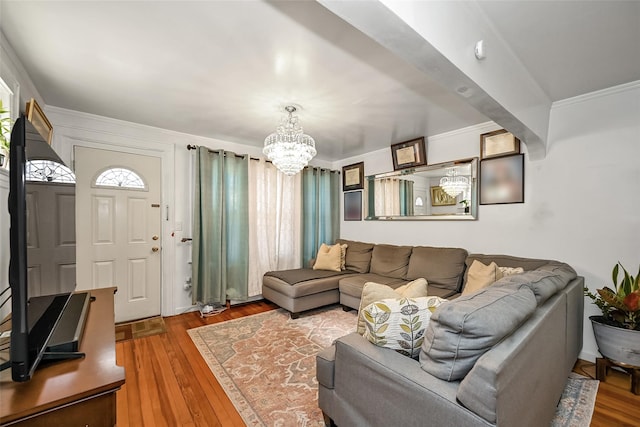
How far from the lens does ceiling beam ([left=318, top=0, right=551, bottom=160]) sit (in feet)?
3.43

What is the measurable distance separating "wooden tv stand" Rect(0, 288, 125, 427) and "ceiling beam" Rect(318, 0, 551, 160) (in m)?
1.54

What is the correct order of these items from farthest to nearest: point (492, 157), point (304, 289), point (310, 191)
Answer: point (310, 191) < point (304, 289) < point (492, 157)

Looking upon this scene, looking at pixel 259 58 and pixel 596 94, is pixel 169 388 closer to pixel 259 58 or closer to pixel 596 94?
pixel 259 58

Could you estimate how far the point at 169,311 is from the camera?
342 cm

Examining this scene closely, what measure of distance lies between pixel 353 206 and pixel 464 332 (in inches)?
146

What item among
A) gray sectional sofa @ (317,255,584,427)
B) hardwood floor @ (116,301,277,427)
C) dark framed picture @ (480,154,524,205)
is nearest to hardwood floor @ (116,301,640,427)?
hardwood floor @ (116,301,277,427)

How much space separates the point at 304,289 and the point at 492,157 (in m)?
2.66

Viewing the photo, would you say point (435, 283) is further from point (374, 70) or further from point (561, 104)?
point (374, 70)

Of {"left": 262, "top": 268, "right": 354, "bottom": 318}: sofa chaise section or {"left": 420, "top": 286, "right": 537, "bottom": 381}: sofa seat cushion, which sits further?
{"left": 262, "top": 268, "right": 354, "bottom": 318}: sofa chaise section

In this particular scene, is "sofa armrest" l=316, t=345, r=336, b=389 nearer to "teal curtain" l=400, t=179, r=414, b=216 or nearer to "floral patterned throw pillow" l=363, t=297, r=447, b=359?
"floral patterned throw pillow" l=363, t=297, r=447, b=359

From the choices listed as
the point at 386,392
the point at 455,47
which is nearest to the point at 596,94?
the point at 455,47

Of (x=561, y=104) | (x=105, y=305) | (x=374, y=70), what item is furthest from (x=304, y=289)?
(x=561, y=104)

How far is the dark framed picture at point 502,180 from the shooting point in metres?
2.82

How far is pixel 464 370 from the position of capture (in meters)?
1.09
